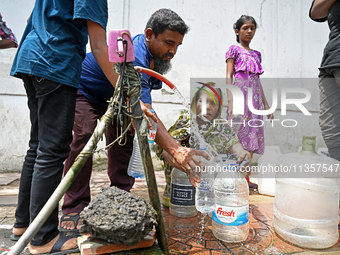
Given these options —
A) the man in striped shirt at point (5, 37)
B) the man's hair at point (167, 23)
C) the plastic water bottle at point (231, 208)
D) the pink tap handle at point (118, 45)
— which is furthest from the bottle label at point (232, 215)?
the man in striped shirt at point (5, 37)

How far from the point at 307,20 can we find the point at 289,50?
3.11 ft

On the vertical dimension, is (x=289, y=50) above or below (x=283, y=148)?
above

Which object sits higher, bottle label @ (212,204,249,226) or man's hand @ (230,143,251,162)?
man's hand @ (230,143,251,162)

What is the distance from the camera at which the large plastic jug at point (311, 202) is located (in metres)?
1.67

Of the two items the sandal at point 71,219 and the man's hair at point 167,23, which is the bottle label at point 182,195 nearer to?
the sandal at point 71,219

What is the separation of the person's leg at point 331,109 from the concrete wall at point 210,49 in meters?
2.98

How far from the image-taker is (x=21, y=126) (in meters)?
4.09

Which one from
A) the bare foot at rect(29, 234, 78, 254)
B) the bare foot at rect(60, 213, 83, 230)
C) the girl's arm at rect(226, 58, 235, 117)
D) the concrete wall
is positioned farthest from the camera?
the concrete wall

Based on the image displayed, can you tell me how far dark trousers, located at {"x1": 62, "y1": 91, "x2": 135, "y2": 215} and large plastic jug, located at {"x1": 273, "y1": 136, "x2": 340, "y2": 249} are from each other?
1.48 metres

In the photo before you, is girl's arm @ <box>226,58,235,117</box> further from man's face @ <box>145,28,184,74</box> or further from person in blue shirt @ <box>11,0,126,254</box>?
person in blue shirt @ <box>11,0,126,254</box>

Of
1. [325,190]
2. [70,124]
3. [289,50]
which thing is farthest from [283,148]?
[70,124]

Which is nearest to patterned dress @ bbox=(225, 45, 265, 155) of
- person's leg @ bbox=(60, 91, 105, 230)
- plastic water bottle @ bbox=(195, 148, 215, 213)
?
plastic water bottle @ bbox=(195, 148, 215, 213)

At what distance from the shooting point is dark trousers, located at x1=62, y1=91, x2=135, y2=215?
2.04m

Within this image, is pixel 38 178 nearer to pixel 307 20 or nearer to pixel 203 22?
pixel 203 22
